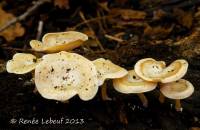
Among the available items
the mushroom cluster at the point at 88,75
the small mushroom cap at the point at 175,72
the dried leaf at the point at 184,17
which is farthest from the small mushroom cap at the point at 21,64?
the dried leaf at the point at 184,17

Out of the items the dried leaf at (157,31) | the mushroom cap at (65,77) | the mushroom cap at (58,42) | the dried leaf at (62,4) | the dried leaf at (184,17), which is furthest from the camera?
the dried leaf at (62,4)

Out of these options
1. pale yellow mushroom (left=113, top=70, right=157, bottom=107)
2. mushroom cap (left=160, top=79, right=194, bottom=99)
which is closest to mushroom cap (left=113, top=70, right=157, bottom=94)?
pale yellow mushroom (left=113, top=70, right=157, bottom=107)

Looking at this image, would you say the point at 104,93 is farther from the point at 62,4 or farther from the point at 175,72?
the point at 62,4

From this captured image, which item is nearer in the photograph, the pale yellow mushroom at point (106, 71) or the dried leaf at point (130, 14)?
the pale yellow mushroom at point (106, 71)

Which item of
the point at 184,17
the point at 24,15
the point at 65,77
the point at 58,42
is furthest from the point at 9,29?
the point at 65,77

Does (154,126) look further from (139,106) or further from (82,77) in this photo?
(82,77)

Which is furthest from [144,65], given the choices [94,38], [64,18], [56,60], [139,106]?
[64,18]

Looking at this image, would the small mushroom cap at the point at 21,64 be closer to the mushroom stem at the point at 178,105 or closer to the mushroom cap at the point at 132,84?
the mushroom cap at the point at 132,84
